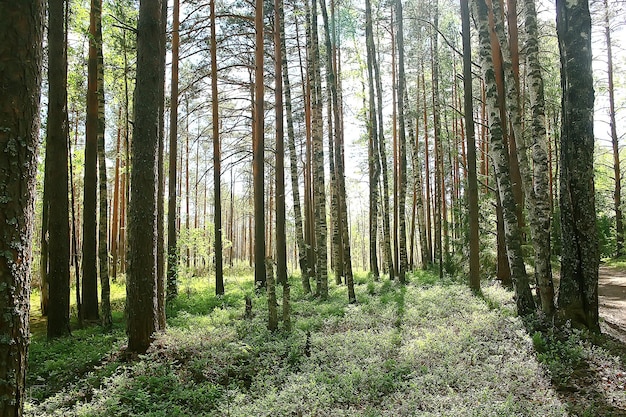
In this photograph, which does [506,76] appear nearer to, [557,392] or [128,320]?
[557,392]

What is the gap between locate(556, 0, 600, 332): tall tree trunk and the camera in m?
6.30

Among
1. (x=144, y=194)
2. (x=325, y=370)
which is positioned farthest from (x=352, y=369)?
(x=144, y=194)

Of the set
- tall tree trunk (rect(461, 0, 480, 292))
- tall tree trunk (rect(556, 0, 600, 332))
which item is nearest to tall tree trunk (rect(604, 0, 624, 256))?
tall tree trunk (rect(461, 0, 480, 292))

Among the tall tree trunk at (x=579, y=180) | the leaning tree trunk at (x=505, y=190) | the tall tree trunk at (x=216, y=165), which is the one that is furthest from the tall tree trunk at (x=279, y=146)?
the tall tree trunk at (x=579, y=180)

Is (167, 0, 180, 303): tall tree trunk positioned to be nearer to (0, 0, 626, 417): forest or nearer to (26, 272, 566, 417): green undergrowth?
(0, 0, 626, 417): forest

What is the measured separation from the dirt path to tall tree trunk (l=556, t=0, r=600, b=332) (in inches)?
34.8

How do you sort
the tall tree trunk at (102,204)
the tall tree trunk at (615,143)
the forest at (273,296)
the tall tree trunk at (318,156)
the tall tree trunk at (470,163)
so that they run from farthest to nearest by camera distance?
the tall tree trunk at (615,143) → the tall tree trunk at (318,156) → the tall tree trunk at (470,163) → the tall tree trunk at (102,204) → the forest at (273,296)

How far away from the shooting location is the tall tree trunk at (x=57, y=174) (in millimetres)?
8625

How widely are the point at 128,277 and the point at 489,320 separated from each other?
6732mm

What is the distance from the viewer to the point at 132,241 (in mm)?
6980

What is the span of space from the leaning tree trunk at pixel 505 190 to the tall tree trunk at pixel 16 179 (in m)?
7.86

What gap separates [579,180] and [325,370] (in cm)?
505

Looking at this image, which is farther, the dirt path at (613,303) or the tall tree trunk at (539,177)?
the tall tree trunk at (539,177)

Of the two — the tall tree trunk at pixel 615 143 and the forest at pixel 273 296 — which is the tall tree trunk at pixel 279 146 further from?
the tall tree trunk at pixel 615 143
